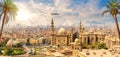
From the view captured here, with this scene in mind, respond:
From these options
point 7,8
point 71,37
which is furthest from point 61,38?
point 7,8

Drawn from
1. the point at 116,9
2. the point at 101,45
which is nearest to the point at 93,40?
the point at 101,45

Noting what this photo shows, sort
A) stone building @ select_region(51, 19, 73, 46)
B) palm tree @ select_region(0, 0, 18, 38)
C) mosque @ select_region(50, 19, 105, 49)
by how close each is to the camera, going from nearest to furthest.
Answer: palm tree @ select_region(0, 0, 18, 38)
mosque @ select_region(50, 19, 105, 49)
stone building @ select_region(51, 19, 73, 46)

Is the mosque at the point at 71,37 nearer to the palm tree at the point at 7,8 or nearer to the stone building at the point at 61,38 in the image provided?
the stone building at the point at 61,38

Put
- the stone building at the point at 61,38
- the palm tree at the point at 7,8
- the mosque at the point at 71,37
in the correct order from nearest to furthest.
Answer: the palm tree at the point at 7,8, the mosque at the point at 71,37, the stone building at the point at 61,38

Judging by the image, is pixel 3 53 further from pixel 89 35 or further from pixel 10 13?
pixel 89 35

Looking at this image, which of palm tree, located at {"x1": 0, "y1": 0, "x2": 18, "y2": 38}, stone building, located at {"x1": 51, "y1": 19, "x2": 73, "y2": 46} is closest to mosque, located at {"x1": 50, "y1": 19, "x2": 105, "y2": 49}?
stone building, located at {"x1": 51, "y1": 19, "x2": 73, "y2": 46}

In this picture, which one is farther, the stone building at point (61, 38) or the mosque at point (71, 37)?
the stone building at point (61, 38)

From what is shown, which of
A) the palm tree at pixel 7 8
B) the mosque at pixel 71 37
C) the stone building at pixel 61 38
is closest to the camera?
the palm tree at pixel 7 8

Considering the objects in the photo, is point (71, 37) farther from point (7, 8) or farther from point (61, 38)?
point (7, 8)

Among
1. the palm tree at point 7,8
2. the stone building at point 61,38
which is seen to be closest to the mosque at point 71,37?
the stone building at point 61,38

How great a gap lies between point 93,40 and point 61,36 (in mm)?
6799

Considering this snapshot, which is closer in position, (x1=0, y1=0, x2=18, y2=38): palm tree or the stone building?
A: (x1=0, y1=0, x2=18, y2=38): palm tree

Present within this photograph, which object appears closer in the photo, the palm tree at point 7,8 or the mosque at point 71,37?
the palm tree at point 7,8

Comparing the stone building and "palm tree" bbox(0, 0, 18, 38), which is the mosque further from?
"palm tree" bbox(0, 0, 18, 38)
